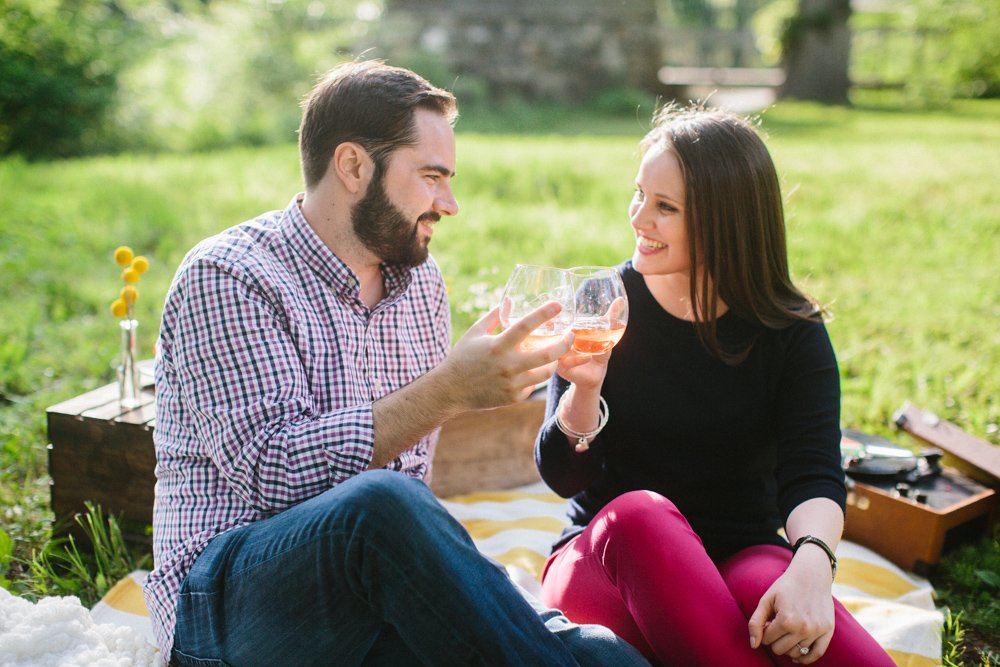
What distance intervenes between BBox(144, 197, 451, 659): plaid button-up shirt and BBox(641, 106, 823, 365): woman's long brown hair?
2.96 feet

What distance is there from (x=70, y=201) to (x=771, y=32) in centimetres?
1477

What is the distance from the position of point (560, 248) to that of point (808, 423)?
13.0 ft

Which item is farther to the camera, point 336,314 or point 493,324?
point 336,314

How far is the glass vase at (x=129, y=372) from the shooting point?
2.92m

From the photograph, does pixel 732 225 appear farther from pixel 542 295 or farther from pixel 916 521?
pixel 916 521

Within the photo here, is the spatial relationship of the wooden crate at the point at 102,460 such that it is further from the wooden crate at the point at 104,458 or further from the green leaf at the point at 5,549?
the green leaf at the point at 5,549

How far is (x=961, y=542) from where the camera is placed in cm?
321

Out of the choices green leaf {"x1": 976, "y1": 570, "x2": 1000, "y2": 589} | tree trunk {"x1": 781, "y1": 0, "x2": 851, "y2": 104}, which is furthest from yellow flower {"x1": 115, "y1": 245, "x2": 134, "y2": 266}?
tree trunk {"x1": 781, "y1": 0, "x2": 851, "y2": 104}

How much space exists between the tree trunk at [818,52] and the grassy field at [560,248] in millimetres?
6582

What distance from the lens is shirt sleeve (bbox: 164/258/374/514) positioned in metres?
1.88

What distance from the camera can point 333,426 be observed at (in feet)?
6.20

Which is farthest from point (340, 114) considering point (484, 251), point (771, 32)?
point (771, 32)

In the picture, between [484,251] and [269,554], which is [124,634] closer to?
[269,554]

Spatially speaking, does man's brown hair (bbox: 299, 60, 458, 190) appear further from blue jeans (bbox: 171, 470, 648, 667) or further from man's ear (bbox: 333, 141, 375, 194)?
blue jeans (bbox: 171, 470, 648, 667)
